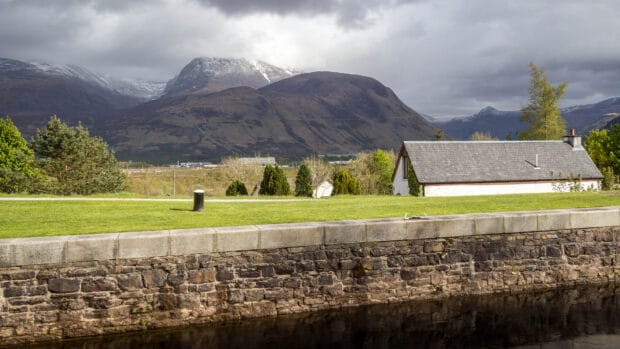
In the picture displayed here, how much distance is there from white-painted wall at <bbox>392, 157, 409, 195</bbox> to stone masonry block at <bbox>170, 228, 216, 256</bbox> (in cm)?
2618

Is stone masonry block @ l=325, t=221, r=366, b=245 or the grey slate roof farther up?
the grey slate roof

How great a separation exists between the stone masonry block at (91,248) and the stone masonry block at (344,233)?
398cm

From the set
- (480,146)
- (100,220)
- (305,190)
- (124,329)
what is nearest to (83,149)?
(305,190)

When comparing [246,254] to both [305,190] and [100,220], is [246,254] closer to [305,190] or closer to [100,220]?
[100,220]

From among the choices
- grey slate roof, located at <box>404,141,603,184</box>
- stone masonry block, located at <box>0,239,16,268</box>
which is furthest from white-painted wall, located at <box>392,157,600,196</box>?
stone masonry block, located at <box>0,239,16,268</box>

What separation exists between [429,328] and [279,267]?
317cm

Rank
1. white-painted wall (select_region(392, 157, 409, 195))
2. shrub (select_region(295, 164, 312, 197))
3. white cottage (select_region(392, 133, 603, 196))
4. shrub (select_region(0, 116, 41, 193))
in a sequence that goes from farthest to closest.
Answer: shrub (select_region(295, 164, 312, 197))
white-painted wall (select_region(392, 157, 409, 195))
white cottage (select_region(392, 133, 603, 196))
shrub (select_region(0, 116, 41, 193))

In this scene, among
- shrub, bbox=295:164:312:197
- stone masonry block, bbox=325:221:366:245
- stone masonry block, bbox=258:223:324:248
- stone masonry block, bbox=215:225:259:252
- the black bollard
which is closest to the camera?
stone masonry block, bbox=215:225:259:252

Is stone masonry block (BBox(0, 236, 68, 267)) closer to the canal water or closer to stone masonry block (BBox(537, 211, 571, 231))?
the canal water

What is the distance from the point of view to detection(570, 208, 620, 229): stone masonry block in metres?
10.9

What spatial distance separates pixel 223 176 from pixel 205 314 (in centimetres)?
5276

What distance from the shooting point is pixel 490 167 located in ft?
110

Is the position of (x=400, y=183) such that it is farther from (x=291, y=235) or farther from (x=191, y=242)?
(x=191, y=242)

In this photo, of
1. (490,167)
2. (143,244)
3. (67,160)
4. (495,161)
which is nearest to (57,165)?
(67,160)
